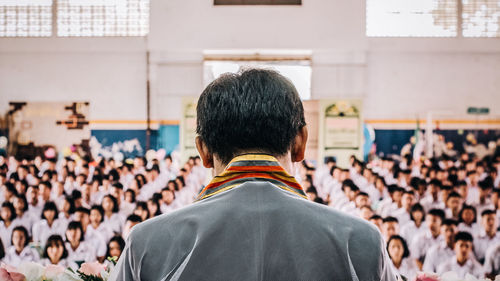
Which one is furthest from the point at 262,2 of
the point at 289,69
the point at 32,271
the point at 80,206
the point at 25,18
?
the point at 32,271

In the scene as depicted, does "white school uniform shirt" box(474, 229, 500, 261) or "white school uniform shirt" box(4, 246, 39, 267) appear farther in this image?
"white school uniform shirt" box(4, 246, 39, 267)

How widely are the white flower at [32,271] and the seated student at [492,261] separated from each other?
3823mm

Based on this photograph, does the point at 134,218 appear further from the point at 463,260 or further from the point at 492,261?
the point at 492,261

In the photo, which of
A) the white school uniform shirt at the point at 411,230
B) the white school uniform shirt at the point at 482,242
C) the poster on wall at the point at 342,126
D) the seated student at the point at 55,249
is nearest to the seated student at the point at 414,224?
Result: the white school uniform shirt at the point at 411,230

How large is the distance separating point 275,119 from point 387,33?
8.78m

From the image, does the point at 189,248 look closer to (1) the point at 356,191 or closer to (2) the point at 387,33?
(1) the point at 356,191

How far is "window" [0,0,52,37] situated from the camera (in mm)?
8938

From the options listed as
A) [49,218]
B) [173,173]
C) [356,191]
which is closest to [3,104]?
[173,173]

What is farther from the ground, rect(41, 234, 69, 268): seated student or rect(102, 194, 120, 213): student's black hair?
rect(102, 194, 120, 213): student's black hair

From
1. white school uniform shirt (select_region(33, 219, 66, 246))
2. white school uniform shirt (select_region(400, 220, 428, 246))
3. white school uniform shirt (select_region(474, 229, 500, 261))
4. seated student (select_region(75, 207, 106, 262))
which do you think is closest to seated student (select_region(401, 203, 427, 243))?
white school uniform shirt (select_region(400, 220, 428, 246))

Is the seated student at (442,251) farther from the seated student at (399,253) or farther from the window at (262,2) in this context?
the window at (262,2)

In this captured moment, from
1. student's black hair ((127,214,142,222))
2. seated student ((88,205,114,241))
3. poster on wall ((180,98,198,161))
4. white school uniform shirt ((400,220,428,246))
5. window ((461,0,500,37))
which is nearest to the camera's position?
student's black hair ((127,214,142,222))

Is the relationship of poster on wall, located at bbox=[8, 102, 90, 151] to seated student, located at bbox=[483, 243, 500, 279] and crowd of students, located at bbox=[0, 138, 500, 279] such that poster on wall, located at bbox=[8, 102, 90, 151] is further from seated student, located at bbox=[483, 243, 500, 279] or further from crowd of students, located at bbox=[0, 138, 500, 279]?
seated student, located at bbox=[483, 243, 500, 279]

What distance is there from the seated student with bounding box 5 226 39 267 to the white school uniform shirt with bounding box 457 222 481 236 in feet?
13.8
